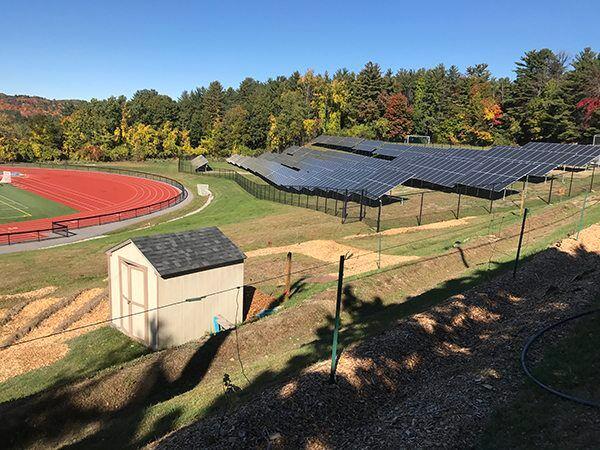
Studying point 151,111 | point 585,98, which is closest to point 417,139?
point 585,98

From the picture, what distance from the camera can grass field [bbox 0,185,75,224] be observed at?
51.4 m

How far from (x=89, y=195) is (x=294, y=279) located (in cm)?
5213

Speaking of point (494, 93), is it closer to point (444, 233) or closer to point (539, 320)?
point (444, 233)

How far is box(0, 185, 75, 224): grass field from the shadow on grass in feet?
145

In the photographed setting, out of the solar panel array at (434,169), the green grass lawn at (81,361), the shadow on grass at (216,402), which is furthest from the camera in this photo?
the solar panel array at (434,169)

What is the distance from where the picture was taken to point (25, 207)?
56.7 m

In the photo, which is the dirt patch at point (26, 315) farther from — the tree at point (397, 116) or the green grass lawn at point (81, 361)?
the tree at point (397, 116)

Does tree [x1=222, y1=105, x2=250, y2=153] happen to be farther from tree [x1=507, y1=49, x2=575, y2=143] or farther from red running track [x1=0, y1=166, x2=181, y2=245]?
tree [x1=507, y1=49, x2=575, y2=143]

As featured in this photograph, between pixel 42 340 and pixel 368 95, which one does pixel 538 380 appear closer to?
pixel 42 340

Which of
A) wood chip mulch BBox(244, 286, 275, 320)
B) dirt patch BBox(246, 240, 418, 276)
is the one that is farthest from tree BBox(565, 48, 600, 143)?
wood chip mulch BBox(244, 286, 275, 320)

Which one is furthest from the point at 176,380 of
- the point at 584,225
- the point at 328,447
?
the point at 584,225

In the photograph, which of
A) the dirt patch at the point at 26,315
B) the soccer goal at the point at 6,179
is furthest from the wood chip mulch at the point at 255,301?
the soccer goal at the point at 6,179

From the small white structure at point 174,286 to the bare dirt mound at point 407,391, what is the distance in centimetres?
761

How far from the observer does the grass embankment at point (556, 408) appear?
7438mm
